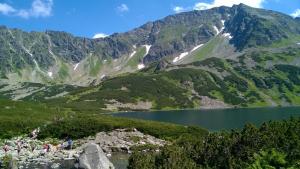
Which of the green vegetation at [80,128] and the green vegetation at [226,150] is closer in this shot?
the green vegetation at [226,150]

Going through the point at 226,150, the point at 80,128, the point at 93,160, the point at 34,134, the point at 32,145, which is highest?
the point at 226,150

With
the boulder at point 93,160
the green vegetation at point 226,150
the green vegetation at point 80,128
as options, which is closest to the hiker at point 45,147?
the green vegetation at point 80,128

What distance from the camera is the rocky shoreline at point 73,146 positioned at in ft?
258

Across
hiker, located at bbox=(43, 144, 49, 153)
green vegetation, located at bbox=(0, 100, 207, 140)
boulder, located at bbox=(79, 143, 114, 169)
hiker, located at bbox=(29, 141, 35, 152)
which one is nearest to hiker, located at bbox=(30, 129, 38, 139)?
green vegetation, located at bbox=(0, 100, 207, 140)

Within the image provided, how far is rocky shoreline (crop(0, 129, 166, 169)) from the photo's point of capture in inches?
3096

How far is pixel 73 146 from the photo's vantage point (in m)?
92.4

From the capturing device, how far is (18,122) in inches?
4577

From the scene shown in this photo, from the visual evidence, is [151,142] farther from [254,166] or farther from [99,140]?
[254,166]

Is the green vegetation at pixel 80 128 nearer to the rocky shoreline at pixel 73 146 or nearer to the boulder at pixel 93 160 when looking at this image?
the rocky shoreline at pixel 73 146

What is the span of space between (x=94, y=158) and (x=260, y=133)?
21.8 metres

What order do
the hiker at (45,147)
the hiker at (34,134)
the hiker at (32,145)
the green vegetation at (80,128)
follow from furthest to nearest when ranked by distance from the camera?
the hiker at (34,134)
the green vegetation at (80,128)
the hiker at (32,145)
the hiker at (45,147)

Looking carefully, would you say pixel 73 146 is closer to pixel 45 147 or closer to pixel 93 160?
pixel 45 147

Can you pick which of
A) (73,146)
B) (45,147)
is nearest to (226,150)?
(45,147)

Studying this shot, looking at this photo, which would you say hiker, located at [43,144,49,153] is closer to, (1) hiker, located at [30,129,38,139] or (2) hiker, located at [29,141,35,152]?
(2) hiker, located at [29,141,35,152]
